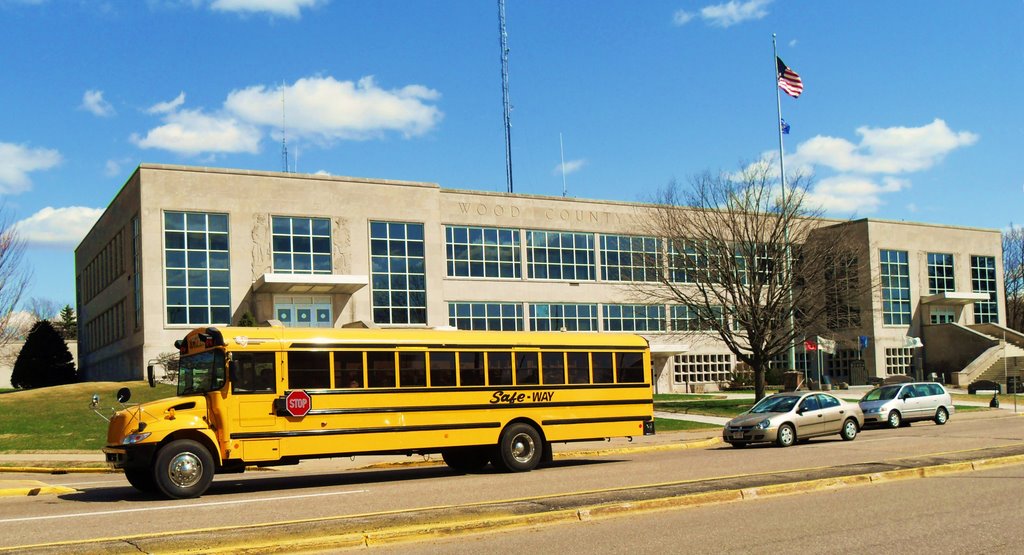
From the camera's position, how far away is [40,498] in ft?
51.0

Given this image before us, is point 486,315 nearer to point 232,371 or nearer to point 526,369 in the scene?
point 526,369

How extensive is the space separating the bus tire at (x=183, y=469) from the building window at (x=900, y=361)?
189 feet

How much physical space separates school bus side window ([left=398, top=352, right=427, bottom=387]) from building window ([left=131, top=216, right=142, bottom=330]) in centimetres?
3221

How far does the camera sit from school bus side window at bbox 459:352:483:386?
1786 cm

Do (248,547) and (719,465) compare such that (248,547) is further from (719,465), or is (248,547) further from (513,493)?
(719,465)

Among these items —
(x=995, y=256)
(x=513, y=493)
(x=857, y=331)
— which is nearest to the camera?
(x=513, y=493)

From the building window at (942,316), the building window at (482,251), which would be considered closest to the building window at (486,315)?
the building window at (482,251)

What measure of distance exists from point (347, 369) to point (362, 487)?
81.4 inches

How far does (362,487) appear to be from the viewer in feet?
51.6

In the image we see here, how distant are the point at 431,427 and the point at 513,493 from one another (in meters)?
3.90

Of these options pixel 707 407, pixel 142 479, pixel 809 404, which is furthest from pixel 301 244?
pixel 142 479

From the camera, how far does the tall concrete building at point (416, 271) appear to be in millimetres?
45562

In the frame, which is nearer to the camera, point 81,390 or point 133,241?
point 81,390

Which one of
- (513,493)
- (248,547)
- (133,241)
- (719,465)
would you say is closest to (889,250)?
(133,241)
